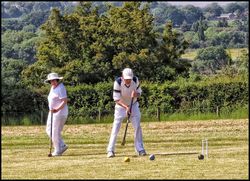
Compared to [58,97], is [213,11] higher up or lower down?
lower down

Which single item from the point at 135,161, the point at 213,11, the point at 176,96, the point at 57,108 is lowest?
the point at 213,11

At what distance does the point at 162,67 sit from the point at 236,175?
37.4m

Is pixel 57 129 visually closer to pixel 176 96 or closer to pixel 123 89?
pixel 123 89

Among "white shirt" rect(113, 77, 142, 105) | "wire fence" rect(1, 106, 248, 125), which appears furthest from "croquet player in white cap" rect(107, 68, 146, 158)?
"wire fence" rect(1, 106, 248, 125)

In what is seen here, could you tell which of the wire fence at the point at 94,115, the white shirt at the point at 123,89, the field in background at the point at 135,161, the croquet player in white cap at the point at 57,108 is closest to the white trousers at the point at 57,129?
the croquet player in white cap at the point at 57,108

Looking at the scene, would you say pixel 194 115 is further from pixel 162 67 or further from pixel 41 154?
pixel 41 154

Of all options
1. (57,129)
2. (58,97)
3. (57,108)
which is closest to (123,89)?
(58,97)

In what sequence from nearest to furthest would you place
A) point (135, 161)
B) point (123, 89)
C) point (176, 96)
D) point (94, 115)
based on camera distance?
1. point (135, 161)
2. point (123, 89)
3. point (94, 115)
4. point (176, 96)

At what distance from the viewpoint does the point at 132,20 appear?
166 feet

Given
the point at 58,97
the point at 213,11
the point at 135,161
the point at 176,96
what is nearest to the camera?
the point at 135,161

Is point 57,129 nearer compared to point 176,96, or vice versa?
point 57,129

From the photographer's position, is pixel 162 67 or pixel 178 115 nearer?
pixel 178 115

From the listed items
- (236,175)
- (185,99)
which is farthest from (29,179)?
(185,99)

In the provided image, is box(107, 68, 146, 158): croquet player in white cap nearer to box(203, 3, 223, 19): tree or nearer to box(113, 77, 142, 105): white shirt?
box(113, 77, 142, 105): white shirt
